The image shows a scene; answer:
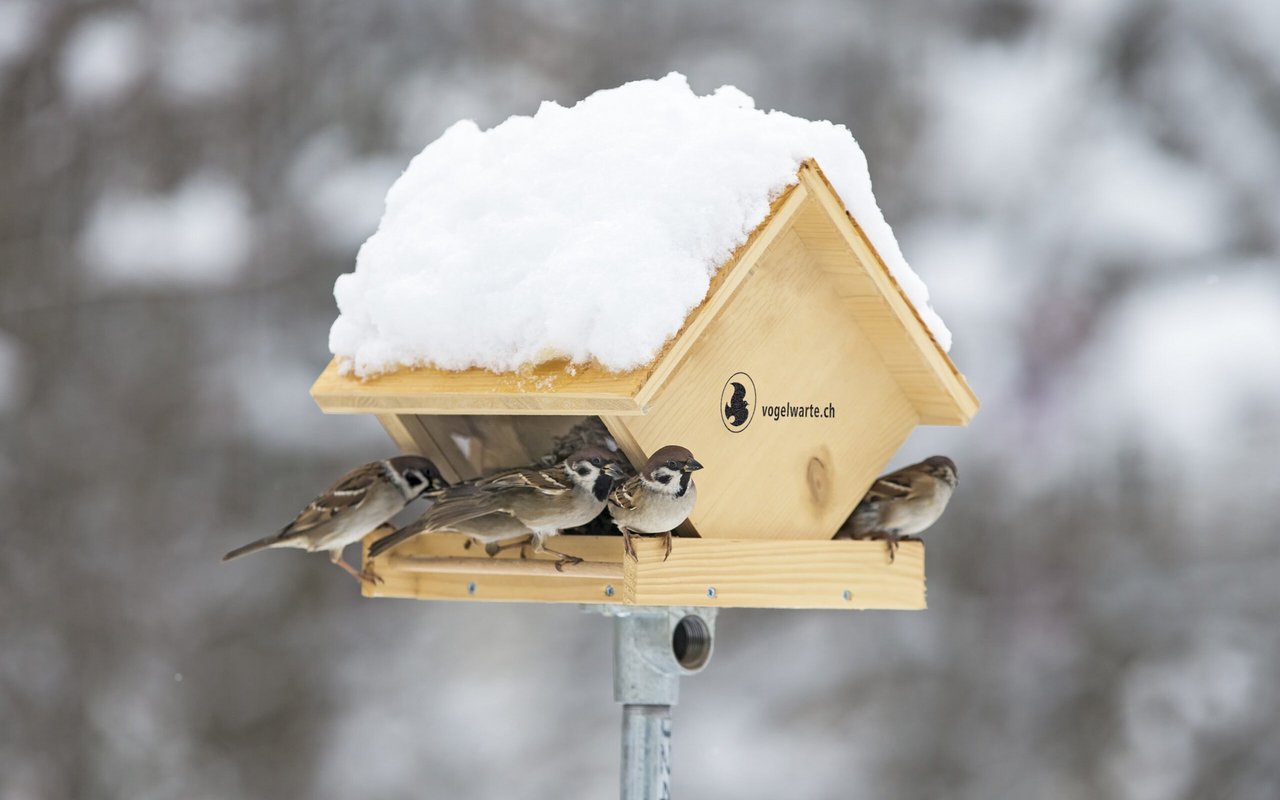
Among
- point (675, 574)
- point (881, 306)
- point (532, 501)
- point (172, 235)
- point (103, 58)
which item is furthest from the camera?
point (103, 58)

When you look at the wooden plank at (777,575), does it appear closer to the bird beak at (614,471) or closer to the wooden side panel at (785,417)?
the wooden side panel at (785,417)

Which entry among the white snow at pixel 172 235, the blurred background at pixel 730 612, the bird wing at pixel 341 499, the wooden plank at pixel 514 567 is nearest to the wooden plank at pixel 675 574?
the wooden plank at pixel 514 567

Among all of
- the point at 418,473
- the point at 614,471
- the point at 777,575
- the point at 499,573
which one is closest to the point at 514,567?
the point at 499,573

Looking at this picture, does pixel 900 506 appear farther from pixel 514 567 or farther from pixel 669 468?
pixel 514 567

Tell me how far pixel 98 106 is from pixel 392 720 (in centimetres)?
281

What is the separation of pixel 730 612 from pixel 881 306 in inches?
114

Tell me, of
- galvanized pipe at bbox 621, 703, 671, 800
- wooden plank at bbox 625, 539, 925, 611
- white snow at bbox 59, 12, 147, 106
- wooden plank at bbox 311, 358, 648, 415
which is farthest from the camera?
white snow at bbox 59, 12, 147, 106

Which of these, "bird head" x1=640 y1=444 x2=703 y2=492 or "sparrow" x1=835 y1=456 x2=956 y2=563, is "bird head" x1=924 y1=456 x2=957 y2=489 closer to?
"sparrow" x1=835 y1=456 x2=956 y2=563

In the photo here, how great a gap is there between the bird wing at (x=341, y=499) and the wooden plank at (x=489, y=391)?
185mm

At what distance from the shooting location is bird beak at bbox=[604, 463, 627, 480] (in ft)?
9.23

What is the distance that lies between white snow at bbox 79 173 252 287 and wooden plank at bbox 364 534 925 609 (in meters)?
3.10

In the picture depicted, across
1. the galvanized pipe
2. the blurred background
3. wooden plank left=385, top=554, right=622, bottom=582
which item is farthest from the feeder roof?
the blurred background

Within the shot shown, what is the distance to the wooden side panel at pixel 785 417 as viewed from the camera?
2.81 m

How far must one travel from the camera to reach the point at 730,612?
5.73 metres
